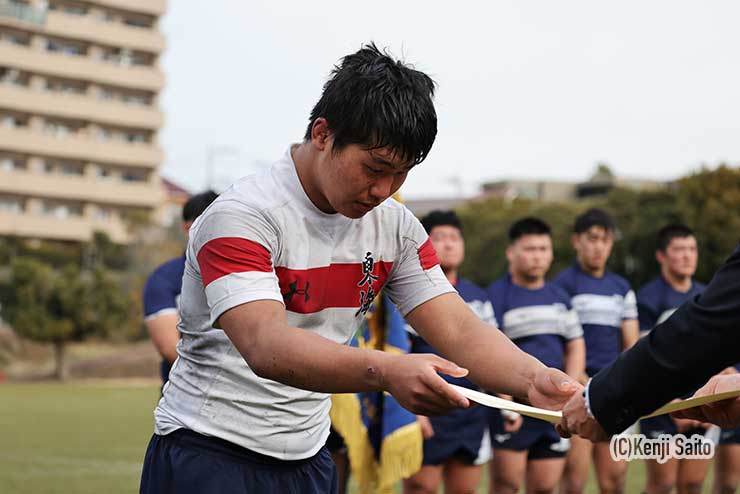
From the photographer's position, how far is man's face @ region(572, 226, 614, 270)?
9000 mm

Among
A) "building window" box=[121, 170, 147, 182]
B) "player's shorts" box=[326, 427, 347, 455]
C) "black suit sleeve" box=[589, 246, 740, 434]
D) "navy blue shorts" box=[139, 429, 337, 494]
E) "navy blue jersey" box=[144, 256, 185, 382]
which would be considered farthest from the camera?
"building window" box=[121, 170, 147, 182]

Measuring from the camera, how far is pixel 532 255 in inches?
330

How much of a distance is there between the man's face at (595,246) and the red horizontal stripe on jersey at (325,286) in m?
5.75

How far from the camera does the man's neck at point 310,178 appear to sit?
3348 millimetres

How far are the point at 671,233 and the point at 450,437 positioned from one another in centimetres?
281

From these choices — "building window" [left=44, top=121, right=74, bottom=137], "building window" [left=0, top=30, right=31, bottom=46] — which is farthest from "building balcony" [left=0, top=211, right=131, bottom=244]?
"building window" [left=0, top=30, right=31, bottom=46]

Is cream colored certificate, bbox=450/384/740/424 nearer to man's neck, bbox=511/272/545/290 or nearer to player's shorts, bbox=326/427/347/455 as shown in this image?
player's shorts, bbox=326/427/347/455

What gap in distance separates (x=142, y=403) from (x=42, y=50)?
46.0 meters

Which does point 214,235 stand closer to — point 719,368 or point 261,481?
point 261,481

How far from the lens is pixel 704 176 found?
40281mm

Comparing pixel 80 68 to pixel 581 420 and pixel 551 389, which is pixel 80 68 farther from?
pixel 581 420

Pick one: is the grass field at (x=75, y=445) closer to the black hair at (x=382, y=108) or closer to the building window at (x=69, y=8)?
the black hair at (x=382, y=108)

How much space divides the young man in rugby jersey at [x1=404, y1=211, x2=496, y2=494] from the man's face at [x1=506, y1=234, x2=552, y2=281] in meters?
0.60

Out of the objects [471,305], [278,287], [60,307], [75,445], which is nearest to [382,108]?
[278,287]
